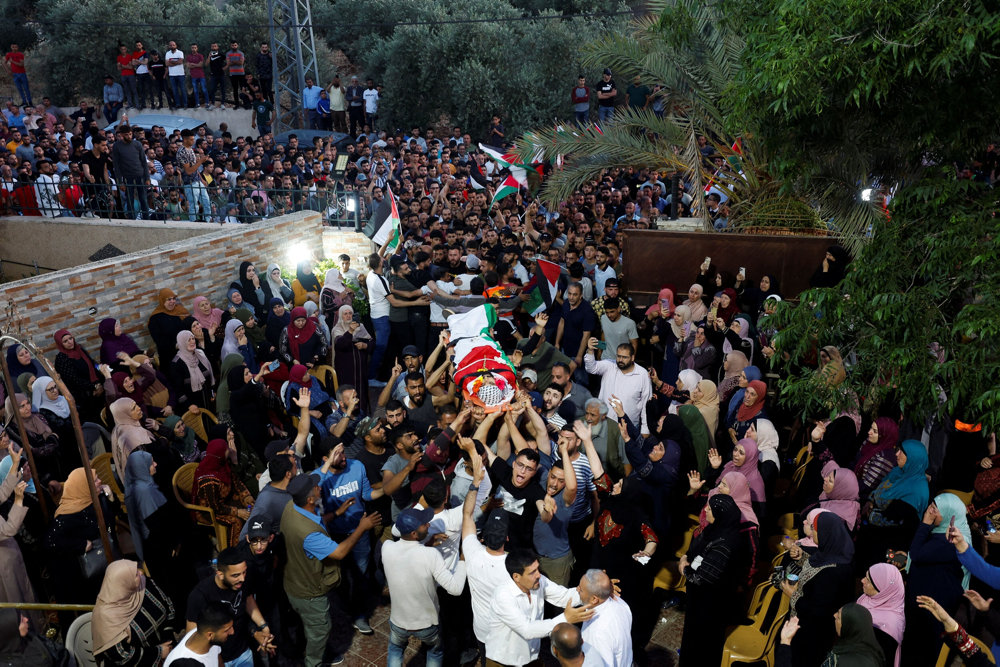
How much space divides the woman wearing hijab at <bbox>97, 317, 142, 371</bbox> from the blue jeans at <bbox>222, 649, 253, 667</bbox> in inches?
190

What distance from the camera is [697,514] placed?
6430mm

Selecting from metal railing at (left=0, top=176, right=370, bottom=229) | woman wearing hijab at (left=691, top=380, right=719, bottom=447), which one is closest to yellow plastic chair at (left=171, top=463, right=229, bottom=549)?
woman wearing hijab at (left=691, top=380, right=719, bottom=447)

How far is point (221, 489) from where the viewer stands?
6.14 m

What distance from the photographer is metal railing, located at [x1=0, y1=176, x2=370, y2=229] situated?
516 inches

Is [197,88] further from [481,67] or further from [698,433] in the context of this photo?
[698,433]

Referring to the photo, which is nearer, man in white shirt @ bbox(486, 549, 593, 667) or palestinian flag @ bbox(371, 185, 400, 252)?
man in white shirt @ bbox(486, 549, 593, 667)

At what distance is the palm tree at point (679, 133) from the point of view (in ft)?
34.1

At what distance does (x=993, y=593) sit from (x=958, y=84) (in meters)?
3.17

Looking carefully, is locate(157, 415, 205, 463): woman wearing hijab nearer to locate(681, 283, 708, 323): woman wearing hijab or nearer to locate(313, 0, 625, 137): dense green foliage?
locate(681, 283, 708, 323): woman wearing hijab

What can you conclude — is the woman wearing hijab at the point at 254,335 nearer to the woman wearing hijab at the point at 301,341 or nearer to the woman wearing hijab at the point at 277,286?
the woman wearing hijab at the point at 301,341

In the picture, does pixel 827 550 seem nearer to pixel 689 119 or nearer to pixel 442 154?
pixel 689 119

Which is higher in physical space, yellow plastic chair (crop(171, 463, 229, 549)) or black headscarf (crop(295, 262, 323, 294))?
yellow plastic chair (crop(171, 463, 229, 549))

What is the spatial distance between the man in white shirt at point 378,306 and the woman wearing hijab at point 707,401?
403 cm

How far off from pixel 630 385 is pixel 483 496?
2234 millimetres
